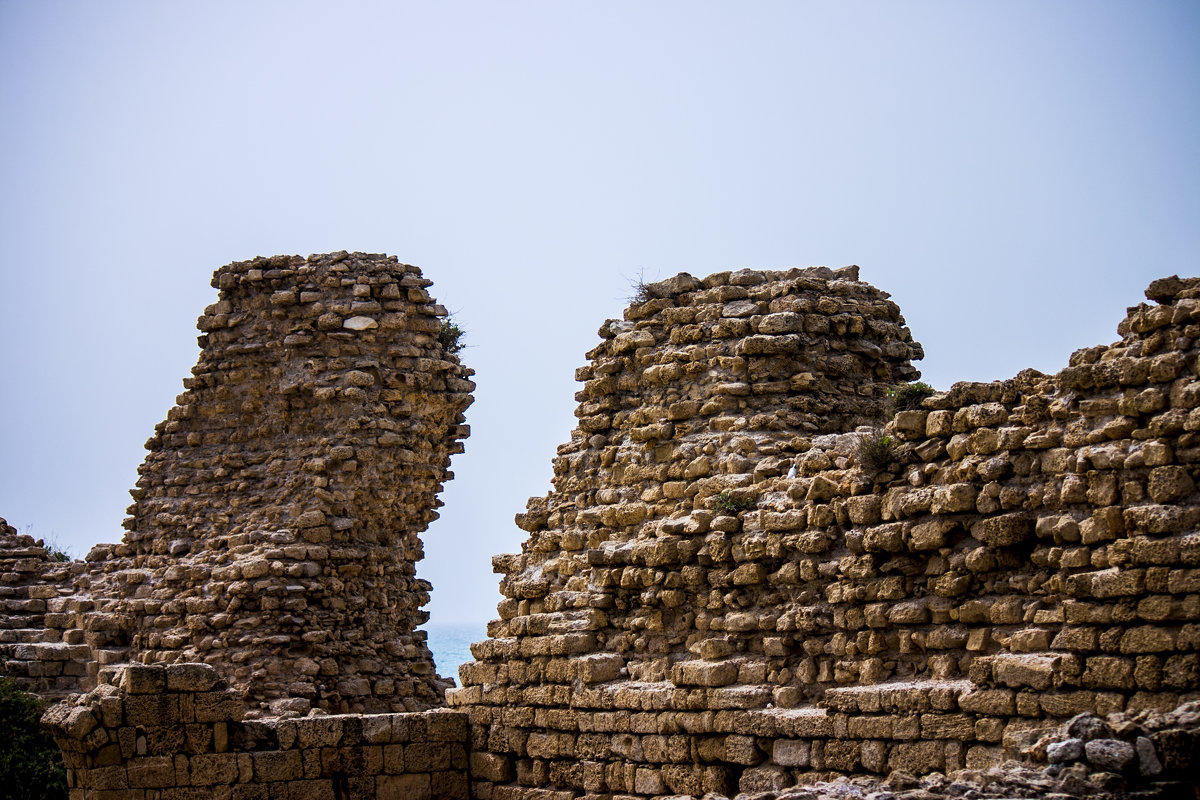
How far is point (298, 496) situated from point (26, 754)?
352 cm

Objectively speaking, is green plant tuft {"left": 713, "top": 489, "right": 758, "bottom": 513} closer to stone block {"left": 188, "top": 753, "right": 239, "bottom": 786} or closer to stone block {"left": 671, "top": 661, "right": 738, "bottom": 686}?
stone block {"left": 671, "top": 661, "right": 738, "bottom": 686}

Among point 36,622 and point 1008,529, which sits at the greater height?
point 36,622

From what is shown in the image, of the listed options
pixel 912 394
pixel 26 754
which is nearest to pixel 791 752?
pixel 912 394

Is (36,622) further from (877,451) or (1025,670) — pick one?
(1025,670)

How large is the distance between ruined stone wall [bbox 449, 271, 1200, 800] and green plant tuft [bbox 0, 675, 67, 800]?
434 centimetres

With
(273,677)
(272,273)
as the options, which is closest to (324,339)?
(272,273)

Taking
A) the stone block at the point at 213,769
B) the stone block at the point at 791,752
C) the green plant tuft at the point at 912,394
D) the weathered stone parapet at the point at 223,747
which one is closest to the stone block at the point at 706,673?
the stone block at the point at 791,752

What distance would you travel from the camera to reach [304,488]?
16.0m

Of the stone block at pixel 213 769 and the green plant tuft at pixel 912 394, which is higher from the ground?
the green plant tuft at pixel 912 394

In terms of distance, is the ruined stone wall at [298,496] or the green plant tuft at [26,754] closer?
the green plant tuft at [26,754]

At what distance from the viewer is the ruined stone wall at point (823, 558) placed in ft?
28.4

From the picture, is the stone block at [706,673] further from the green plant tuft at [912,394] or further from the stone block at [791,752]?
the green plant tuft at [912,394]

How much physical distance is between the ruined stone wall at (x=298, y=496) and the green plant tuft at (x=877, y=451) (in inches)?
266

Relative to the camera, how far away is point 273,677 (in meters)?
15.0
